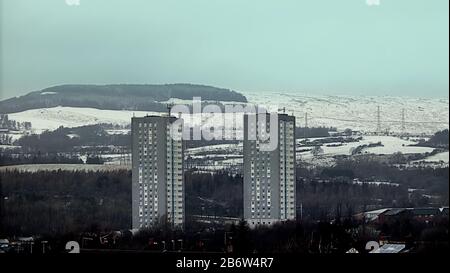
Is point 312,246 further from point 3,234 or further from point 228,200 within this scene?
point 3,234

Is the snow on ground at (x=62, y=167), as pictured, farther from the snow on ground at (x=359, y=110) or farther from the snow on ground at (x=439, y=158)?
the snow on ground at (x=439, y=158)

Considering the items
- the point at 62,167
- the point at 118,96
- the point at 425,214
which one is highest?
the point at 118,96

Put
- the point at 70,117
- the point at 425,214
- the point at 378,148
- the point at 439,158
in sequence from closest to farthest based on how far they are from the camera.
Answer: the point at 425,214
the point at 439,158
the point at 70,117
the point at 378,148

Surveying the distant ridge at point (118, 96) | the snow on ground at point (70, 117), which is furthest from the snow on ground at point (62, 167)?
the distant ridge at point (118, 96)

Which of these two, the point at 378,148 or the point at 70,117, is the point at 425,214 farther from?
the point at 70,117

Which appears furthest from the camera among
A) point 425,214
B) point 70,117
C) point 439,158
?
point 70,117

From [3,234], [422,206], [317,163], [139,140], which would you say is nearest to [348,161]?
[317,163]

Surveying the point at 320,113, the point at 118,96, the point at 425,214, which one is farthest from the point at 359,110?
the point at 118,96

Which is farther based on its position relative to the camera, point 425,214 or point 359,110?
point 359,110

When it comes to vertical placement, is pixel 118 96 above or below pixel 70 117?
above
